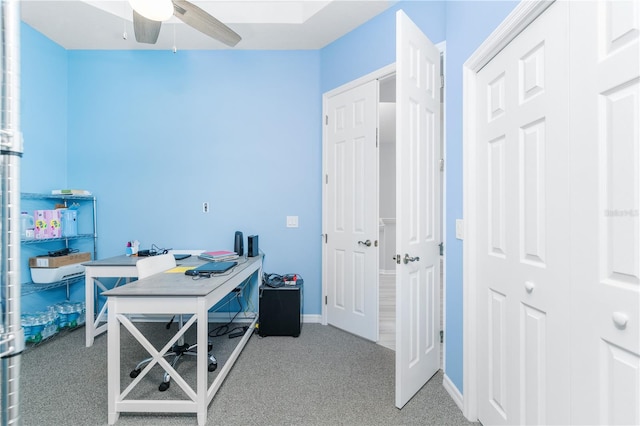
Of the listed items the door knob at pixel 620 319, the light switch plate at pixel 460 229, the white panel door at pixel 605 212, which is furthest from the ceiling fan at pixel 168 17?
the door knob at pixel 620 319

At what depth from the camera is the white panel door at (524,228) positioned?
39.8 inches

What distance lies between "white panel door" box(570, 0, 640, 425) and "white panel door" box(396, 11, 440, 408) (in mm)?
788

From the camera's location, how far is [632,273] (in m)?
0.77

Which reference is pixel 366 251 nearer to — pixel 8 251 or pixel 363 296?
pixel 363 296

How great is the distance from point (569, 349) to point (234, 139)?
122 inches

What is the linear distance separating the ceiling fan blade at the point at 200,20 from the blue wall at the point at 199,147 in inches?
38.0

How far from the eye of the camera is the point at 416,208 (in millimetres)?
1738

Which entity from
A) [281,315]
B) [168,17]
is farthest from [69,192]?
[281,315]

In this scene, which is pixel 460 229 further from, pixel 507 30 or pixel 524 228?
pixel 507 30

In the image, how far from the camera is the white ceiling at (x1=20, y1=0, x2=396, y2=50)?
242cm

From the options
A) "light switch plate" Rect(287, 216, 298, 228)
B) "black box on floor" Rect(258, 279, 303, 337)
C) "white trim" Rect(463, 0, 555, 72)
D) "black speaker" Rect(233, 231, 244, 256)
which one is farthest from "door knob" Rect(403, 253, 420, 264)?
"black speaker" Rect(233, 231, 244, 256)

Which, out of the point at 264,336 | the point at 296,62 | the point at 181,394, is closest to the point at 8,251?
the point at 181,394

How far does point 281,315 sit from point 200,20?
2.52 m

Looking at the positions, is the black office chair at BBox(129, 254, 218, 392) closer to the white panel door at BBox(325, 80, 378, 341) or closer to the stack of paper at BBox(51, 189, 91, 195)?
the white panel door at BBox(325, 80, 378, 341)
